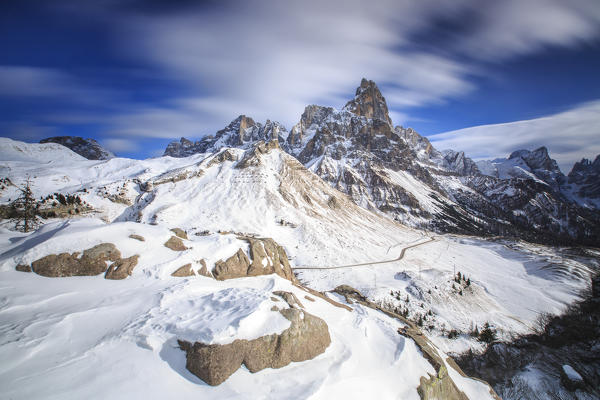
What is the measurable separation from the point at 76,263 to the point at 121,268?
2352mm

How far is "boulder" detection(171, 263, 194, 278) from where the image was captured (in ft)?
50.8

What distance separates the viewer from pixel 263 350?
8.77m

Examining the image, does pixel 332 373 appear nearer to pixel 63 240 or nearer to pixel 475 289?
pixel 63 240

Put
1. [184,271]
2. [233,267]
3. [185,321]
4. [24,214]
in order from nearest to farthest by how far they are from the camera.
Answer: [185,321], [184,271], [233,267], [24,214]

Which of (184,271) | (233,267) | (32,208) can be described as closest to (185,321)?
(184,271)

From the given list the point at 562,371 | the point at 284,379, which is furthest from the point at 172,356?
the point at 562,371

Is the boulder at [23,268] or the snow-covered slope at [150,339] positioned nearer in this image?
the snow-covered slope at [150,339]

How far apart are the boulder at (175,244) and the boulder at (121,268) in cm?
283

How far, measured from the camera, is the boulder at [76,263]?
1290cm

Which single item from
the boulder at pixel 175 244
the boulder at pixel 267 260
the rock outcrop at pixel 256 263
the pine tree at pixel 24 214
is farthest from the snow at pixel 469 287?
the pine tree at pixel 24 214

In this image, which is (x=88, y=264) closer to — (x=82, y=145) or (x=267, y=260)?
(x=267, y=260)

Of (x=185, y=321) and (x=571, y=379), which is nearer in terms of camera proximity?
(x=185, y=321)

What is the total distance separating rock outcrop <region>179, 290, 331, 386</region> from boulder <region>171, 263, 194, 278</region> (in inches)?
326

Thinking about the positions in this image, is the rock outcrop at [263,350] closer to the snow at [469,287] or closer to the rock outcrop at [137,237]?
the rock outcrop at [137,237]
